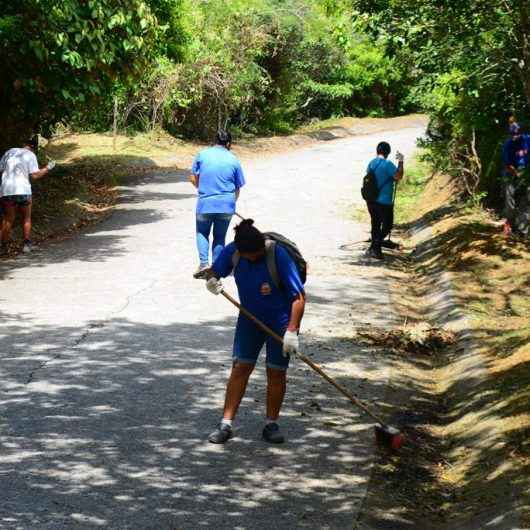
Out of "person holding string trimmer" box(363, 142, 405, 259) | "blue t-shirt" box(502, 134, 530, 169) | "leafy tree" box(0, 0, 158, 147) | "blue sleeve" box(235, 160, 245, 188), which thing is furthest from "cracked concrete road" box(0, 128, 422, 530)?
"leafy tree" box(0, 0, 158, 147)

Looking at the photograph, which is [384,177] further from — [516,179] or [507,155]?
[516,179]

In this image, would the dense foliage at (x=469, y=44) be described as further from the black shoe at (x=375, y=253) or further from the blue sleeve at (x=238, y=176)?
the black shoe at (x=375, y=253)

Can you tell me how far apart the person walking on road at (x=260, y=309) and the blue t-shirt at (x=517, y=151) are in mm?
9622

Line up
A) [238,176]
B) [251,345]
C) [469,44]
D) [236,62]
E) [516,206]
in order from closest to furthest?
[251,345], [238,176], [469,44], [516,206], [236,62]

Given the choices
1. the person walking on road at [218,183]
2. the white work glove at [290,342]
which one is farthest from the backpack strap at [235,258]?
the person walking on road at [218,183]

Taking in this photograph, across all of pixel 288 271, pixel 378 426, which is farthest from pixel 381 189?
pixel 288 271

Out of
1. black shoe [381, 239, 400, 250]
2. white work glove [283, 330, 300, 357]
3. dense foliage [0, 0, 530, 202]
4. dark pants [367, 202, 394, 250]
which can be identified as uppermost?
dense foliage [0, 0, 530, 202]

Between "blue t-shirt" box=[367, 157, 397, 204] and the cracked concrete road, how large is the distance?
3.26ft

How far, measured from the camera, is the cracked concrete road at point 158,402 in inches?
237

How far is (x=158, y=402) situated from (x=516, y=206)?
10.3m

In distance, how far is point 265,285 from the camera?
23.0 ft

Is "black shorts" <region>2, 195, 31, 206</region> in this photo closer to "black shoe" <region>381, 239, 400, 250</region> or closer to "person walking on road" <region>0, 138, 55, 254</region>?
"person walking on road" <region>0, 138, 55, 254</region>

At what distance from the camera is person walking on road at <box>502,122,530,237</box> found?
52.3 feet

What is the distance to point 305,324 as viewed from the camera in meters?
11.1
